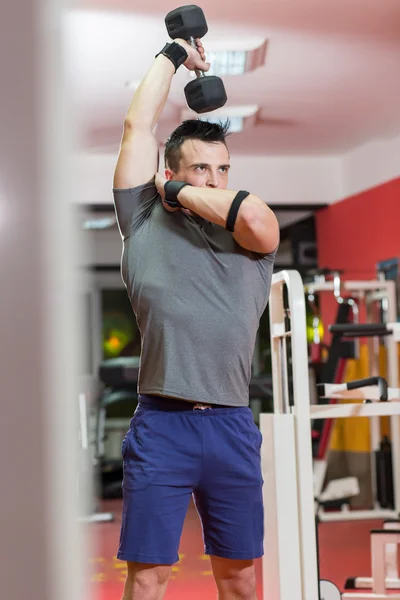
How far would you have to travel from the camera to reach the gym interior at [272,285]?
36cm

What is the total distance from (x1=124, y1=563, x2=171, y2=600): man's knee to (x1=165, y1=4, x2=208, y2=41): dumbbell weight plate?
125cm

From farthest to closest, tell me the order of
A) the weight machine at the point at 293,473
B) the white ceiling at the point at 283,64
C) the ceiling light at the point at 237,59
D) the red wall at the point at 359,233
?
the red wall at the point at 359,233 < the ceiling light at the point at 237,59 < the white ceiling at the point at 283,64 < the weight machine at the point at 293,473

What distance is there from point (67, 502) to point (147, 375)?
1.52 metres

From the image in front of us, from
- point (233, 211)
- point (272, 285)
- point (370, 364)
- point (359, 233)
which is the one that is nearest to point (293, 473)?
point (272, 285)

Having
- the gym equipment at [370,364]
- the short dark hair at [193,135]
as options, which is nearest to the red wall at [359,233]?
the gym equipment at [370,364]

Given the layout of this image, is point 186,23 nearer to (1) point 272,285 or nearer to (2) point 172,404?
(2) point 172,404

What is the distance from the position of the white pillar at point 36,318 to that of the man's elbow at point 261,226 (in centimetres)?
147

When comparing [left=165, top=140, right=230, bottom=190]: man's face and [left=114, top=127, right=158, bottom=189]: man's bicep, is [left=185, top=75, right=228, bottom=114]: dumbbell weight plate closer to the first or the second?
[left=165, top=140, right=230, bottom=190]: man's face

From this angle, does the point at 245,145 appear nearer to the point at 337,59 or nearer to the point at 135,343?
the point at 337,59

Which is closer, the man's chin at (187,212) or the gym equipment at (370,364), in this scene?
the man's chin at (187,212)

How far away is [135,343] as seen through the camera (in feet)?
33.6

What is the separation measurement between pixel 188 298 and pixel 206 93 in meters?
0.53

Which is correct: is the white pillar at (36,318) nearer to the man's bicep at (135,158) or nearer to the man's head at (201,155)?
the man's bicep at (135,158)

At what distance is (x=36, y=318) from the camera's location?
14.3 inches
